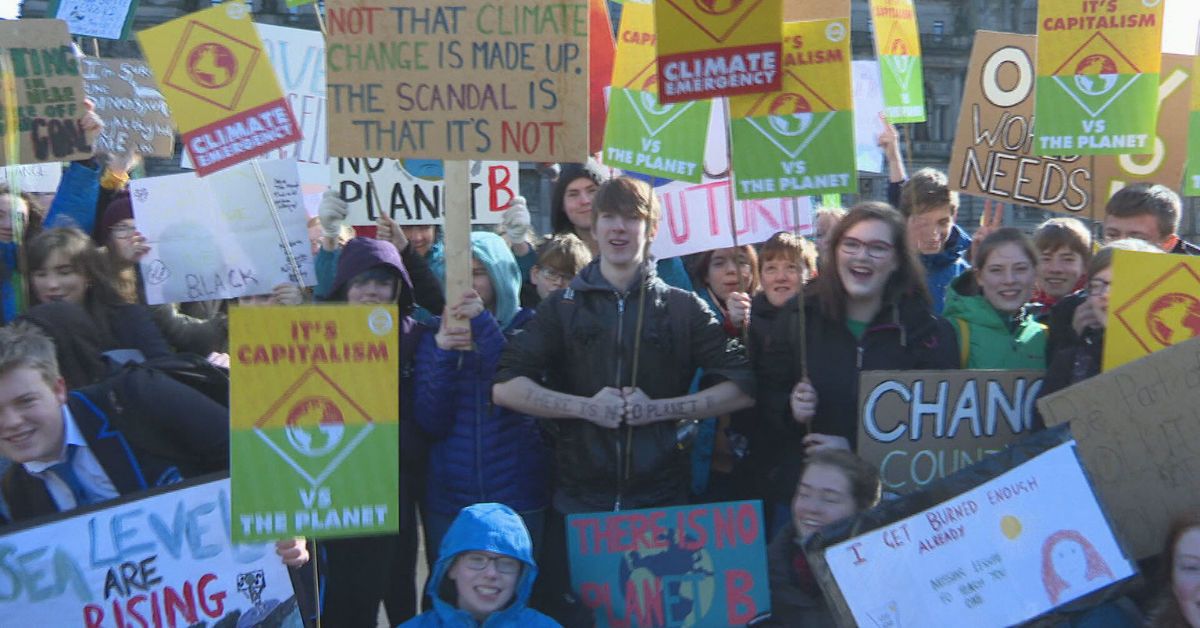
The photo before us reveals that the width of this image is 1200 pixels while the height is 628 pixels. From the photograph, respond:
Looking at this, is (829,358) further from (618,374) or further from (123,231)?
(123,231)

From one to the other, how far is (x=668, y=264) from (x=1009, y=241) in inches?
56.7

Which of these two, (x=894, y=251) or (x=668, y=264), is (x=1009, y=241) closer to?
(x=894, y=251)

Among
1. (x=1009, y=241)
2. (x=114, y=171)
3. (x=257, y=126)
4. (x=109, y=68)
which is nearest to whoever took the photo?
(x=1009, y=241)

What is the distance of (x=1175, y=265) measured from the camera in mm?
4203

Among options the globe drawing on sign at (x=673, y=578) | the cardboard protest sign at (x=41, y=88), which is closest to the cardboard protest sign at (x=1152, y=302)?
the globe drawing on sign at (x=673, y=578)

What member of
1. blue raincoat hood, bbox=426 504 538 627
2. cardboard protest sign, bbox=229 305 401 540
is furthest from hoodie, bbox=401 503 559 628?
cardboard protest sign, bbox=229 305 401 540

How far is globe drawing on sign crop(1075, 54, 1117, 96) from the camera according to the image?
227 inches

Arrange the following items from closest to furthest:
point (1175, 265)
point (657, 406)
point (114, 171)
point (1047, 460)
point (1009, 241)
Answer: point (1047, 460)
point (1175, 265)
point (657, 406)
point (1009, 241)
point (114, 171)

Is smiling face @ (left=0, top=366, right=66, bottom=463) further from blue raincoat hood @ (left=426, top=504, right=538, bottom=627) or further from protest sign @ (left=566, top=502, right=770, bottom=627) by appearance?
protest sign @ (left=566, top=502, right=770, bottom=627)

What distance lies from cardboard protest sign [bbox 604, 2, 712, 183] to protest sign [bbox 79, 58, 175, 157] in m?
2.93

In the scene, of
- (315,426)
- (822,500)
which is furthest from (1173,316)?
(315,426)

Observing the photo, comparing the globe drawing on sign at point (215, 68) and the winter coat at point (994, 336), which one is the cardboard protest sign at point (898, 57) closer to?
the winter coat at point (994, 336)

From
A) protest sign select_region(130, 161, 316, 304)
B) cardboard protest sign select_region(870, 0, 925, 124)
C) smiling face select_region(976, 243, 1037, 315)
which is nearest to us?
smiling face select_region(976, 243, 1037, 315)

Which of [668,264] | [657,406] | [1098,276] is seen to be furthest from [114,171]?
[1098,276]
